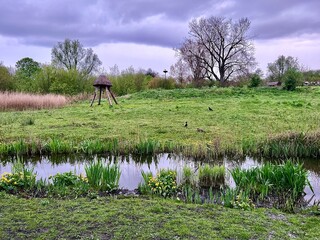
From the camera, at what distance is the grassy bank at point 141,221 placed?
392 cm

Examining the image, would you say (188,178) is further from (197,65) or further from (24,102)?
(197,65)

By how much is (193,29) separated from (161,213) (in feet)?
151

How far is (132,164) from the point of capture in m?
8.34

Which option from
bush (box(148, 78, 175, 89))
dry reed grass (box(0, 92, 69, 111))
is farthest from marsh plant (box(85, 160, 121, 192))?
bush (box(148, 78, 175, 89))

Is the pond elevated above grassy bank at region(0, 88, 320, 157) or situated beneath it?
situated beneath

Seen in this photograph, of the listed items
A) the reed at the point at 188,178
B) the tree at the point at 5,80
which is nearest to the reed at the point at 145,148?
the reed at the point at 188,178

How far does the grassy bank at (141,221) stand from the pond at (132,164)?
7.58 feet

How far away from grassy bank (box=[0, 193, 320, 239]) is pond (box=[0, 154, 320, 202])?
7.58 ft

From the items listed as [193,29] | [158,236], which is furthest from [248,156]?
[193,29]

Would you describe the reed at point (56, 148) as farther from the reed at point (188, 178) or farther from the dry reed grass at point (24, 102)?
the dry reed grass at point (24, 102)

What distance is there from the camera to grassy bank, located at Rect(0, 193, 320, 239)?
3.92 metres

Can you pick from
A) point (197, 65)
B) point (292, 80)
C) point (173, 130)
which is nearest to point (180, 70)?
point (197, 65)

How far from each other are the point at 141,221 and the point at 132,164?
4087mm

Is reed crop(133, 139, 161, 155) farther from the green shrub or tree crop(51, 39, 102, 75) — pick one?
tree crop(51, 39, 102, 75)
